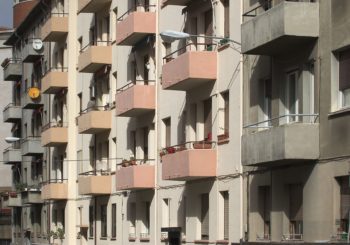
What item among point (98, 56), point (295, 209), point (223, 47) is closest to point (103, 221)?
point (98, 56)

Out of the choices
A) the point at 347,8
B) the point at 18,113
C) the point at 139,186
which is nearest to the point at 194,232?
the point at 139,186

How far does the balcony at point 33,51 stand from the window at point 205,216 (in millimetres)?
30770

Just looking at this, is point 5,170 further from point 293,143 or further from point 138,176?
point 293,143

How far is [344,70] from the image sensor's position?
24438 mm

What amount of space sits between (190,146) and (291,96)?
7.78 m

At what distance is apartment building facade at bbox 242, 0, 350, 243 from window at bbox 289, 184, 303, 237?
0.09 ft

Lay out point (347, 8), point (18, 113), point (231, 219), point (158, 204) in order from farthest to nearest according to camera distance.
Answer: point (18, 113)
point (158, 204)
point (231, 219)
point (347, 8)

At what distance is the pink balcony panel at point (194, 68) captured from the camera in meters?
32.5

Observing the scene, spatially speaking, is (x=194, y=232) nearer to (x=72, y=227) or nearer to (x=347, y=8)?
(x=347, y=8)

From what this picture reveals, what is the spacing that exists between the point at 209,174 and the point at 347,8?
10.1 metres

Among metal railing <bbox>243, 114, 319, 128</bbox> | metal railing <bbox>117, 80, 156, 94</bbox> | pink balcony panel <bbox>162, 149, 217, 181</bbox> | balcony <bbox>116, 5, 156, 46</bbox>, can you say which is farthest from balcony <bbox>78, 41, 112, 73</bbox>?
metal railing <bbox>243, 114, 319, 128</bbox>

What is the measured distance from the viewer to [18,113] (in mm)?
70688

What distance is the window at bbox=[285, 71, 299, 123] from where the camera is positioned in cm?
2670

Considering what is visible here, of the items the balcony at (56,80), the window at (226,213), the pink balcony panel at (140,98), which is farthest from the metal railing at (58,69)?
the window at (226,213)
